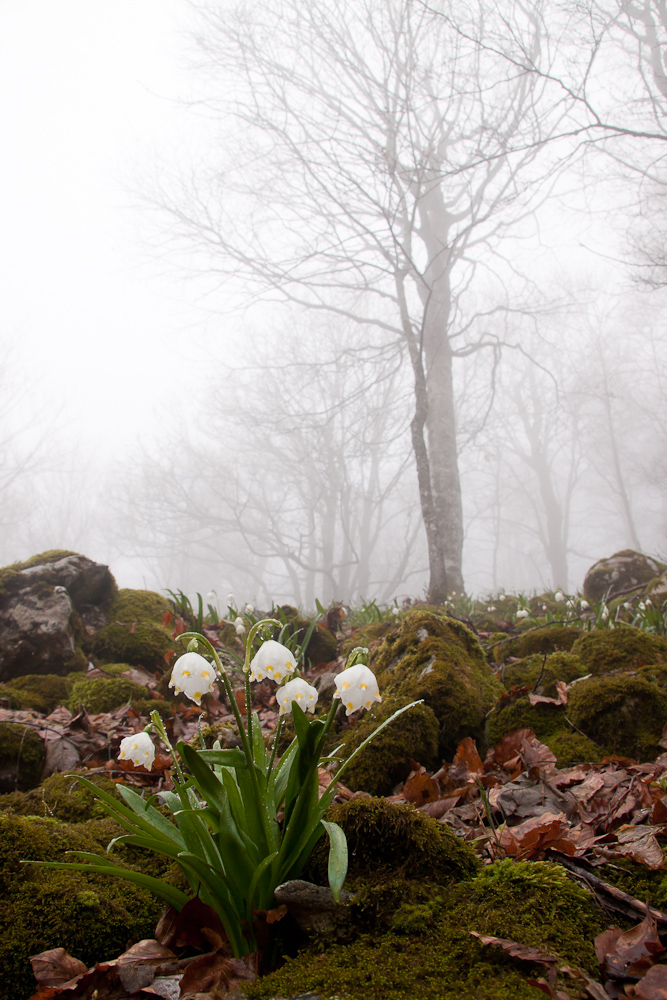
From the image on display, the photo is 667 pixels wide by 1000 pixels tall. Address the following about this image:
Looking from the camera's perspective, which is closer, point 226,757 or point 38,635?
point 226,757

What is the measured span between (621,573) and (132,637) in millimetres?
6064

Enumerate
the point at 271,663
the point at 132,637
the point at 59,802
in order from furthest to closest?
the point at 132,637 < the point at 59,802 < the point at 271,663

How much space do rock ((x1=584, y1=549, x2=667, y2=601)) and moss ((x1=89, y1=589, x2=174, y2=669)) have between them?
526cm

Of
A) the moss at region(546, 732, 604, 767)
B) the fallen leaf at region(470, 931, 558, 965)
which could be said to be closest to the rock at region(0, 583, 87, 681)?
the moss at region(546, 732, 604, 767)

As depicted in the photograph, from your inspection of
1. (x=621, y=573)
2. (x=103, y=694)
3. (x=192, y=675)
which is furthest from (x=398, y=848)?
(x=621, y=573)

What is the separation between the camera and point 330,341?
20.3 meters

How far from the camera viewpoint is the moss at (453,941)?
106 centimetres

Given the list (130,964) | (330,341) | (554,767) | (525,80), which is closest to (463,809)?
(554,767)

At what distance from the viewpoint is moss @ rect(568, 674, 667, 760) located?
2.40m

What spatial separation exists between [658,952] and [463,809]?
3.01ft

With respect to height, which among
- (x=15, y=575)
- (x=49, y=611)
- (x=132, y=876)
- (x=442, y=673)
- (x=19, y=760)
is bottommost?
(x=19, y=760)

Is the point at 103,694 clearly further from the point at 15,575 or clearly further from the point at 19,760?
the point at 15,575

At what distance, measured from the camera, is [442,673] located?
9.09 ft

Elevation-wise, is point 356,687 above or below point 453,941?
above
